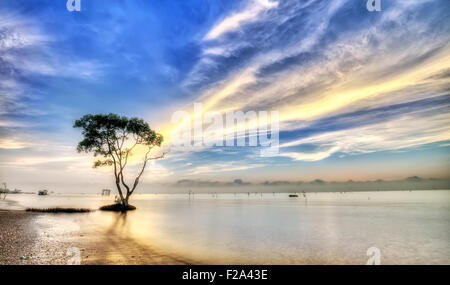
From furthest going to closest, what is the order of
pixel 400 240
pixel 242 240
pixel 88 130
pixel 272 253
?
pixel 88 130 → pixel 400 240 → pixel 242 240 → pixel 272 253

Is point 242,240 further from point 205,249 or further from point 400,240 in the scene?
point 400,240

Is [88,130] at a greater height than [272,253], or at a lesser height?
greater

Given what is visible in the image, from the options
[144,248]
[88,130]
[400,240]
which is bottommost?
[400,240]
